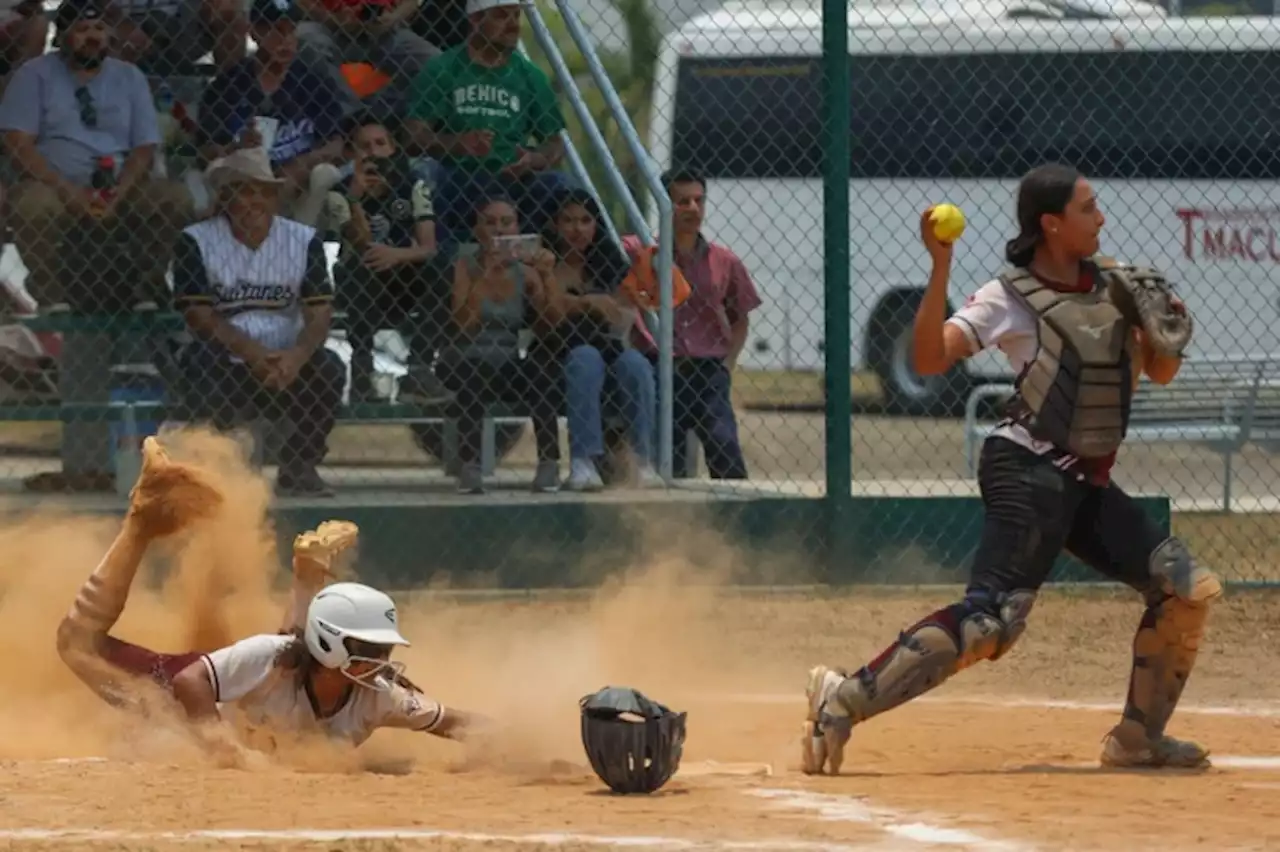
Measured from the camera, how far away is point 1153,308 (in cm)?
650

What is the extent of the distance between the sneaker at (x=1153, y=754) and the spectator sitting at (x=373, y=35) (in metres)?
5.47

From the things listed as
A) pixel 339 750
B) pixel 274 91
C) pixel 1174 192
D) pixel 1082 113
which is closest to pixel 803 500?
pixel 274 91

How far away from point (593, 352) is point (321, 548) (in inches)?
148

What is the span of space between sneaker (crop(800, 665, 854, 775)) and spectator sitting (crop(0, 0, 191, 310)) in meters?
4.96

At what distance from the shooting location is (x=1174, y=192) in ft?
58.1

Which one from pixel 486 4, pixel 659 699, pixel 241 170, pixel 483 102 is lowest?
pixel 659 699

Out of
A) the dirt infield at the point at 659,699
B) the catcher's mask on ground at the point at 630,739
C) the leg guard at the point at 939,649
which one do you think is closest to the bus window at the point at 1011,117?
the dirt infield at the point at 659,699

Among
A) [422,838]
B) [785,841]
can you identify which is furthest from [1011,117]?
[422,838]

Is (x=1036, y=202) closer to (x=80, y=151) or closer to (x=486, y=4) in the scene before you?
(x=486, y=4)

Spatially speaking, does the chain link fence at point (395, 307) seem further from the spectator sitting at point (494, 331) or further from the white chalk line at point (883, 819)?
the white chalk line at point (883, 819)

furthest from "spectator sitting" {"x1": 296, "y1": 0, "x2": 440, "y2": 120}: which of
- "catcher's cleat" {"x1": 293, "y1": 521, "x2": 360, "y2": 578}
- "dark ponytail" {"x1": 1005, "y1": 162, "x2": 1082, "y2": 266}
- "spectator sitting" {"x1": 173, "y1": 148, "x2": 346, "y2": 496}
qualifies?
"dark ponytail" {"x1": 1005, "y1": 162, "x2": 1082, "y2": 266}

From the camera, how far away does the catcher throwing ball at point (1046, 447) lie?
6504mm

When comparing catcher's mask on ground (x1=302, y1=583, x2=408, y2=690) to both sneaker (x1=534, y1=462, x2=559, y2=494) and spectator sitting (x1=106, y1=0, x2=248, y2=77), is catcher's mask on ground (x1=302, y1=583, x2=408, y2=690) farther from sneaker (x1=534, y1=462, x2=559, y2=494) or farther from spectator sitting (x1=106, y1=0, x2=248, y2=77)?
spectator sitting (x1=106, y1=0, x2=248, y2=77)

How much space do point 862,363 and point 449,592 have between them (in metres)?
8.19
